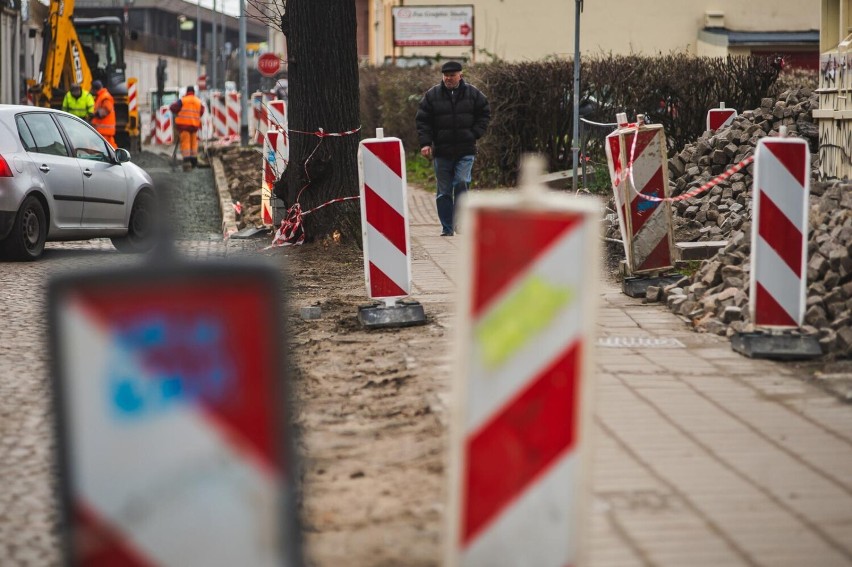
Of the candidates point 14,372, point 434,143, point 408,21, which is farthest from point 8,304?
point 408,21

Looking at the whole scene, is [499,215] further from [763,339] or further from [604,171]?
[604,171]

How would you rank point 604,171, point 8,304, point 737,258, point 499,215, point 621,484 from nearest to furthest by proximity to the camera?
point 499,215 < point 621,484 < point 737,258 < point 8,304 < point 604,171

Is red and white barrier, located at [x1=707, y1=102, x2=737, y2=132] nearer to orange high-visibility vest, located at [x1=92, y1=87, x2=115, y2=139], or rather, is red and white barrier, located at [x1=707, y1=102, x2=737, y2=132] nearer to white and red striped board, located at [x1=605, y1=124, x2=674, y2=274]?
white and red striped board, located at [x1=605, y1=124, x2=674, y2=274]

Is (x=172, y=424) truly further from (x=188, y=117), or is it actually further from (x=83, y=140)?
(x=188, y=117)

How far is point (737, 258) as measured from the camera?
9672 millimetres

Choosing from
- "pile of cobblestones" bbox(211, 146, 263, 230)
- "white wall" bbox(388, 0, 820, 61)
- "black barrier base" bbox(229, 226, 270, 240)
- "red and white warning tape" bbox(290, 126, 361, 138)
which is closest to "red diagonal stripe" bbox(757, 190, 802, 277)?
"red and white warning tape" bbox(290, 126, 361, 138)

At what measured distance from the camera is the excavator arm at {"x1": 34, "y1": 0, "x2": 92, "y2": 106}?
Result: 1238 inches

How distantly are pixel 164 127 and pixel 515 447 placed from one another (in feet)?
133

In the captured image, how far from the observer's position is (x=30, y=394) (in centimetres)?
753

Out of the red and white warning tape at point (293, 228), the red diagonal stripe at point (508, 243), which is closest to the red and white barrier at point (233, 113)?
the red and white warning tape at point (293, 228)

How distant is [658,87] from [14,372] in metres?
14.5

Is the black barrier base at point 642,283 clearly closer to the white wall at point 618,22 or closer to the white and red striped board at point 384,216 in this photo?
the white and red striped board at point 384,216

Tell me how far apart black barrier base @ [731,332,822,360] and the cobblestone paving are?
3.39m

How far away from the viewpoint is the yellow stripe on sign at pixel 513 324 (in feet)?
11.2
